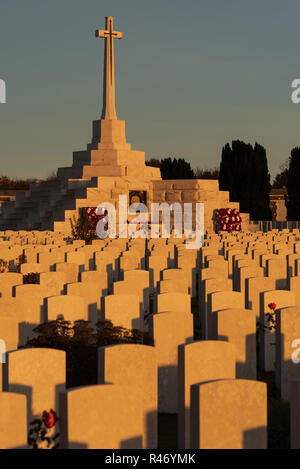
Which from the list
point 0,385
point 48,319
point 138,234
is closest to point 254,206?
point 138,234

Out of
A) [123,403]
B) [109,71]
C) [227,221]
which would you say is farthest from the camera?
[109,71]

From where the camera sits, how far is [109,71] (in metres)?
34.7

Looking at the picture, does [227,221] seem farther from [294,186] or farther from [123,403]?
[123,403]

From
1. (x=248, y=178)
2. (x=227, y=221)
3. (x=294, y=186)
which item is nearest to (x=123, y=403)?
(x=227, y=221)

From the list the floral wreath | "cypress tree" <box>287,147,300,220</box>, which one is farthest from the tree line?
the floral wreath

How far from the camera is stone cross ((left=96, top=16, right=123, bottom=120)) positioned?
3478cm

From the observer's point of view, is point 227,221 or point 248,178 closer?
point 227,221

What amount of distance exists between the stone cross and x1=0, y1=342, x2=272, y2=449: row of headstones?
3137 centimetres

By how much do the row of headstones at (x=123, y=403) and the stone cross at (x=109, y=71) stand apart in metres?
31.4

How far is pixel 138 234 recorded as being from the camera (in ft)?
98.5

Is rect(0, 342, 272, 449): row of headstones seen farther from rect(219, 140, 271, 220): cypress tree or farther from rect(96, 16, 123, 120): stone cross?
rect(219, 140, 271, 220): cypress tree

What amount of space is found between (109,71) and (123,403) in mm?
32294
